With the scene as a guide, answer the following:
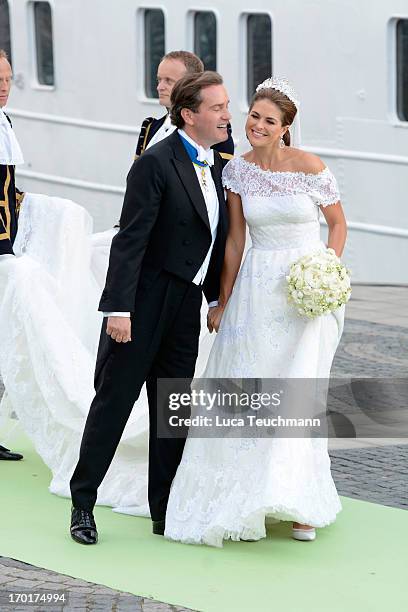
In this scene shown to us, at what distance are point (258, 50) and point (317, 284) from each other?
411 inches

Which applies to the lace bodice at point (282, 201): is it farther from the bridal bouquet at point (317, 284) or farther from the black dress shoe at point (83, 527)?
the black dress shoe at point (83, 527)

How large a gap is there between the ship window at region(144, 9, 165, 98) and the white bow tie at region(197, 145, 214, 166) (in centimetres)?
1131

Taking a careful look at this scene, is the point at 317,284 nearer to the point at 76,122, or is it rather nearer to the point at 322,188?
the point at 322,188

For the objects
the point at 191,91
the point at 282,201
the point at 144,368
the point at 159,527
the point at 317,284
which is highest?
the point at 191,91

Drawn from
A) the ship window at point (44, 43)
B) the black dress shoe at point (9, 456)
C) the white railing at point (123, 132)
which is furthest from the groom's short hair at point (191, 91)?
the ship window at point (44, 43)

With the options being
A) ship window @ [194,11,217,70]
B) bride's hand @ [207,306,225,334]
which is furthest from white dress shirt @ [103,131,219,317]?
ship window @ [194,11,217,70]

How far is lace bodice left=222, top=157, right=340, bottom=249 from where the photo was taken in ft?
19.9

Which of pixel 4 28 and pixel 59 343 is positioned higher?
pixel 4 28

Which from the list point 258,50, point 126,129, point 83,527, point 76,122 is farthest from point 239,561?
point 76,122

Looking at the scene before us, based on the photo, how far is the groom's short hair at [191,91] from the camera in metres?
5.92

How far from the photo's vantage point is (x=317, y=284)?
5.82 metres

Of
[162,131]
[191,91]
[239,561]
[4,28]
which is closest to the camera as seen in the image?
[239,561]

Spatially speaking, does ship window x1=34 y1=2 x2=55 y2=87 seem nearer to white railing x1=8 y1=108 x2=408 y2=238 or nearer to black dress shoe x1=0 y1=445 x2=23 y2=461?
white railing x1=8 y1=108 x2=408 y2=238

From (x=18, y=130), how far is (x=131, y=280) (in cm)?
1391
